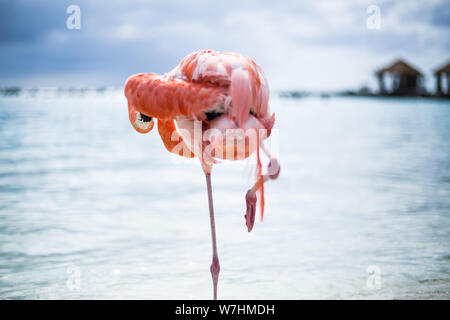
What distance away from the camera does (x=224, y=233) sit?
414 cm

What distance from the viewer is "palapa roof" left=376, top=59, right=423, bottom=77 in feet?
151

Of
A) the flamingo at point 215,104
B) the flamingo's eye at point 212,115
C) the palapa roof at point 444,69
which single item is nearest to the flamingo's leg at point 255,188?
the flamingo at point 215,104

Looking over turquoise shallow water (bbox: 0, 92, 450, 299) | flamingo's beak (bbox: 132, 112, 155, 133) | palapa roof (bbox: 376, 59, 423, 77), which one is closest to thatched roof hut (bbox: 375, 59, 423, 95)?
palapa roof (bbox: 376, 59, 423, 77)

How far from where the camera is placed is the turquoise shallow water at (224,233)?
311 centimetres

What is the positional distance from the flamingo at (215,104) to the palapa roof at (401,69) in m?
46.9

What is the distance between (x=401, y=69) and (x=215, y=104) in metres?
47.1

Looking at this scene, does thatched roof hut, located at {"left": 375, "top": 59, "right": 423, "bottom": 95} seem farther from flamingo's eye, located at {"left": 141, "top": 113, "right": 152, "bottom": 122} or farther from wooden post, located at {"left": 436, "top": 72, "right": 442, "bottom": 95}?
flamingo's eye, located at {"left": 141, "top": 113, "right": 152, "bottom": 122}

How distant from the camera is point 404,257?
357cm

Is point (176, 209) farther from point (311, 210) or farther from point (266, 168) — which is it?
point (266, 168)

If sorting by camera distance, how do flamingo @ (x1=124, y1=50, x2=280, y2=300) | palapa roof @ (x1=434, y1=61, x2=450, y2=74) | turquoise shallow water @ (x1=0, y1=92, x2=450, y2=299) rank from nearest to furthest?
flamingo @ (x1=124, y1=50, x2=280, y2=300) → turquoise shallow water @ (x1=0, y1=92, x2=450, y2=299) → palapa roof @ (x1=434, y1=61, x2=450, y2=74)

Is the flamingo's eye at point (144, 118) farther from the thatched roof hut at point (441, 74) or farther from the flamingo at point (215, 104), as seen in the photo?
the thatched roof hut at point (441, 74)

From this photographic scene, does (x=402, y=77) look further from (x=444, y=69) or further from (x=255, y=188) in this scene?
(x=255, y=188)

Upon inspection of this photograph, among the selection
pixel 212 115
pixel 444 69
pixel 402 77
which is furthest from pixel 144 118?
pixel 402 77

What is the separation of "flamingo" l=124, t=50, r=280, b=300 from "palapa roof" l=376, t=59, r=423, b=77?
4688cm
